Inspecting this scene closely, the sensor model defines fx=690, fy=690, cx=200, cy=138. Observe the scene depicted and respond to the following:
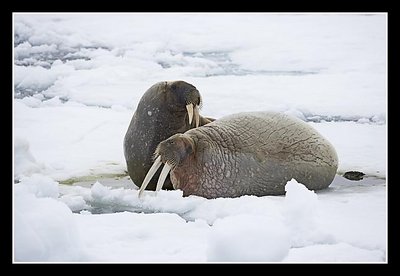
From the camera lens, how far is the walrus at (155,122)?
18.8ft

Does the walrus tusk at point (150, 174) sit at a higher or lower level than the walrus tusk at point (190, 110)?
lower

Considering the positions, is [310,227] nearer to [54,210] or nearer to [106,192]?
[54,210]

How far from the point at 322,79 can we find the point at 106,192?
456 cm

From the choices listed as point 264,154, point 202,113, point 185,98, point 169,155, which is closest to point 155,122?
point 185,98

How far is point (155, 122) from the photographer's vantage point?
5789mm

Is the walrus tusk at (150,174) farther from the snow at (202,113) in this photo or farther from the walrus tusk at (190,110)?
the walrus tusk at (190,110)

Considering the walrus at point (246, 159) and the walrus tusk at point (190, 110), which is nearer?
the walrus at point (246, 159)

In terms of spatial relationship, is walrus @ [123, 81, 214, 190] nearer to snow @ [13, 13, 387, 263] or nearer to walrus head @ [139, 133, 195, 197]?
snow @ [13, 13, 387, 263]

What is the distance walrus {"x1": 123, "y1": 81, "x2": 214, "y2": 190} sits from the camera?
572 cm

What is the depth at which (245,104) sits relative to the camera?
796cm

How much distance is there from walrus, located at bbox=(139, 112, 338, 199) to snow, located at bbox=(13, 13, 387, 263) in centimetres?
25

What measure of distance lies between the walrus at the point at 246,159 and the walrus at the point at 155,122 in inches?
16.9

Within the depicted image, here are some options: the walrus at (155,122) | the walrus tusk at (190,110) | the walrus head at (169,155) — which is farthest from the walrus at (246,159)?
the walrus at (155,122)
